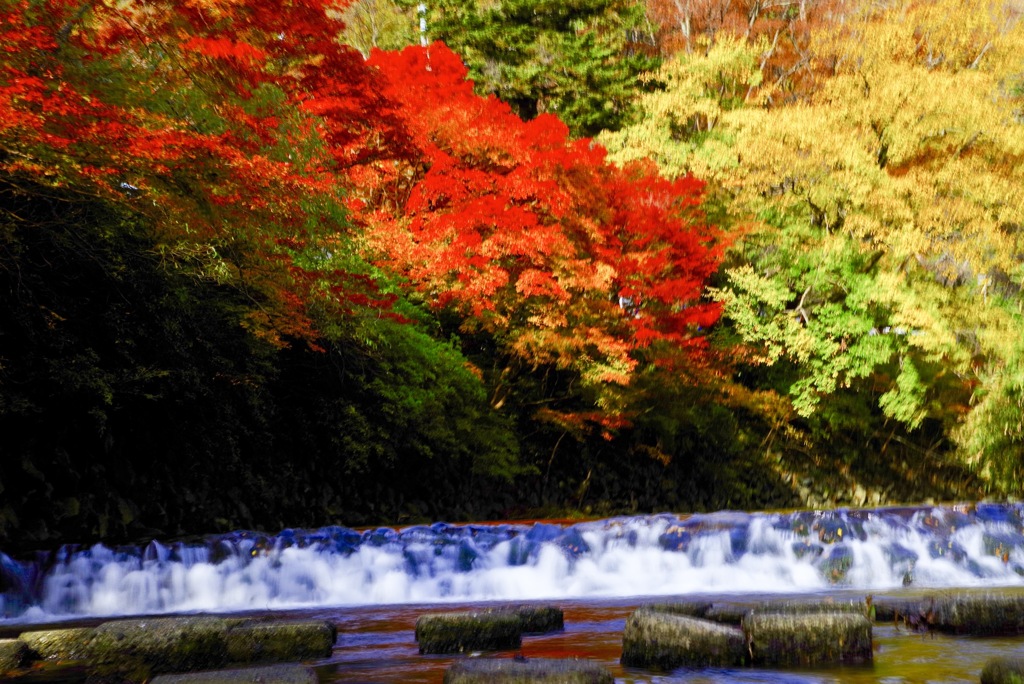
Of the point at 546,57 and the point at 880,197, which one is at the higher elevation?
the point at 546,57

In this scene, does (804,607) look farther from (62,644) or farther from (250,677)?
(62,644)

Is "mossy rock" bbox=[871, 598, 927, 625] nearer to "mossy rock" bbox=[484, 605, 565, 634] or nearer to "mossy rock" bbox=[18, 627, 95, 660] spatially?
"mossy rock" bbox=[484, 605, 565, 634]

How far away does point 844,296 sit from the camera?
61.5 feet

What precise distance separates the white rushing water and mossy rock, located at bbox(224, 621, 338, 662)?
3.29 m

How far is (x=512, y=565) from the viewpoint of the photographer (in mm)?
8820

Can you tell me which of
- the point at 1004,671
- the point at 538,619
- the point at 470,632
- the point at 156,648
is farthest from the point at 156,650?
the point at 1004,671

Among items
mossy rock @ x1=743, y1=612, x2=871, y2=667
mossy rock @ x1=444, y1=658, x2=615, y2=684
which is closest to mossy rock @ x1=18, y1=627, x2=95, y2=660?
mossy rock @ x1=444, y1=658, x2=615, y2=684

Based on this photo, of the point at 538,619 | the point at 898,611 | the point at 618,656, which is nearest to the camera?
the point at 618,656

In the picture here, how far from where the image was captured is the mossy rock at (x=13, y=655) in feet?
15.0

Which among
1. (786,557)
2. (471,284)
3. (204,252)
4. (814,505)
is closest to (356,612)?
(786,557)

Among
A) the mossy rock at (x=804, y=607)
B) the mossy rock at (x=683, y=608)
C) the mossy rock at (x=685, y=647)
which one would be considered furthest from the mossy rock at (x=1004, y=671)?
the mossy rock at (x=683, y=608)

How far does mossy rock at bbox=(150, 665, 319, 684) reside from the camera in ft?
11.6

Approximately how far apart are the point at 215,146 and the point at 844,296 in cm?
1365

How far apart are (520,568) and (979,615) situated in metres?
4.37
